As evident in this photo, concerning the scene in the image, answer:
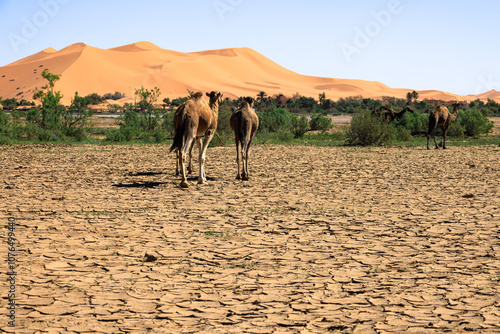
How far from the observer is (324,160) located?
18641mm

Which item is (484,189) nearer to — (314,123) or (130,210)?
(130,210)

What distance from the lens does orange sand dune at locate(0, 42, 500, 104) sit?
357 ft

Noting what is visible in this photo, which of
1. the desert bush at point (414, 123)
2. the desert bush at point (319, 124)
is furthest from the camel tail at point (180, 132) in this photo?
the desert bush at point (319, 124)

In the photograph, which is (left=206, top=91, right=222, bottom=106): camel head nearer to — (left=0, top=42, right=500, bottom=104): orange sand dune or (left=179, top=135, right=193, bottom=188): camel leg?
(left=179, top=135, right=193, bottom=188): camel leg

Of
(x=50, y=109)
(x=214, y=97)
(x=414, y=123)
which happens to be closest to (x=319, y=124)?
(x=414, y=123)

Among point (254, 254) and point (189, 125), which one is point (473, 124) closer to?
point (189, 125)

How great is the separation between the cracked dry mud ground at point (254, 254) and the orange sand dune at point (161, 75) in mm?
86572

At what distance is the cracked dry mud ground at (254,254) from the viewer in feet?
15.0

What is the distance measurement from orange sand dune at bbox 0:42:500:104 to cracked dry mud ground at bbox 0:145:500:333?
86572 mm

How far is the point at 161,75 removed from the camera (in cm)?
12181

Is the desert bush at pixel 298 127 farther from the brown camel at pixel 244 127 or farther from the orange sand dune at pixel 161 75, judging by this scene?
the orange sand dune at pixel 161 75

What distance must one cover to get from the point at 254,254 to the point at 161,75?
4702 inches

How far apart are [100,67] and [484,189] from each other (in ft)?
385

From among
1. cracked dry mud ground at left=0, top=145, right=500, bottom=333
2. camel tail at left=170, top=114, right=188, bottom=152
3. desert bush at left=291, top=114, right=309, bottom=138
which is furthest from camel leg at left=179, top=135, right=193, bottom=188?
desert bush at left=291, top=114, right=309, bottom=138
